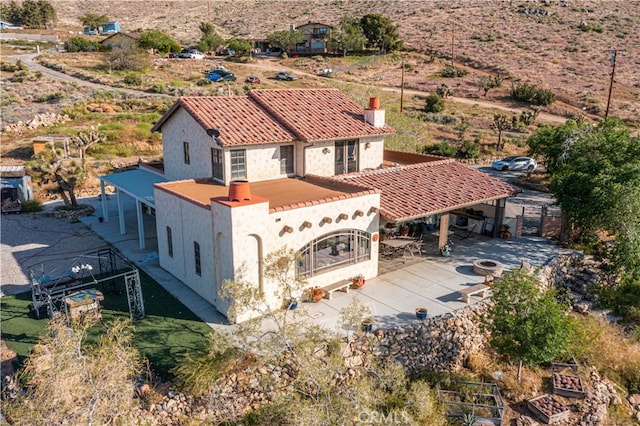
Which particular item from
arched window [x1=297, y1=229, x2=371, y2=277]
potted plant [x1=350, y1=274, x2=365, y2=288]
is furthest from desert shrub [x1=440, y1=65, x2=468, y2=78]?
potted plant [x1=350, y1=274, x2=365, y2=288]

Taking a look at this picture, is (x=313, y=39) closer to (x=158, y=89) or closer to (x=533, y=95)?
(x=158, y=89)

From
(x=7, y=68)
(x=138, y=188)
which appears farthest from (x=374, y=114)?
(x=7, y=68)

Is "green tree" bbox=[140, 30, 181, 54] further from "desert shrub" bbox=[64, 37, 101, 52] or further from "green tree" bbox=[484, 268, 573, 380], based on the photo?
"green tree" bbox=[484, 268, 573, 380]

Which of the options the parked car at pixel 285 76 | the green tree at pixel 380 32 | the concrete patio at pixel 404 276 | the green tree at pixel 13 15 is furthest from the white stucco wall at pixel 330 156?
the green tree at pixel 13 15

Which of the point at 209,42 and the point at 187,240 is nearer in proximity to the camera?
the point at 187,240

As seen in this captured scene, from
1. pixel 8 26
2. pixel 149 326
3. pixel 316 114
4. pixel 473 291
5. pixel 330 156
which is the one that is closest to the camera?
pixel 149 326

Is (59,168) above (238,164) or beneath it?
beneath

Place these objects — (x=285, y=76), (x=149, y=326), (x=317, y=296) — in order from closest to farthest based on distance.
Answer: (x=149, y=326), (x=317, y=296), (x=285, y=76)
